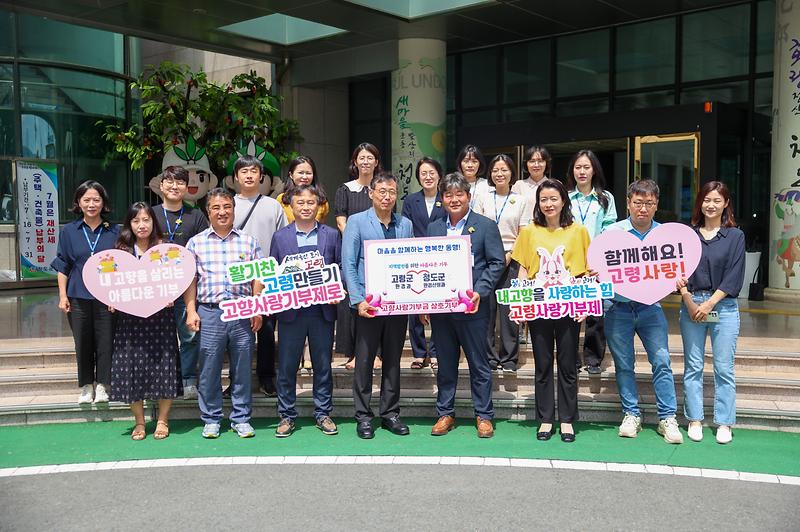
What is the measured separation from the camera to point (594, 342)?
242 inches

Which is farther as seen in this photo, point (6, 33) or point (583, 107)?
point (6, 33)

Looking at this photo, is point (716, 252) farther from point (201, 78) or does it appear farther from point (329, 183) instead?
point (329, 183)

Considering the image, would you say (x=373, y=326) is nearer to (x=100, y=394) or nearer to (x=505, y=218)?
(x=505, y=218)

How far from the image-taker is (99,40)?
15.1 metres

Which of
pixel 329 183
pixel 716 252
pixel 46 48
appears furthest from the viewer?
pixel 329 183

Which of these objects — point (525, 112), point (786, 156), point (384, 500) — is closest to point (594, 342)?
point (384, 500)

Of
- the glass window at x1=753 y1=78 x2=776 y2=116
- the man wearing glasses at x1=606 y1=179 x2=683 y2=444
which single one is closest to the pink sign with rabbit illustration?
the man wearing glasses at x1=606 y1=179 x2=683 y2=444

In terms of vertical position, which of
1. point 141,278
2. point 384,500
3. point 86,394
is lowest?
point 384,500

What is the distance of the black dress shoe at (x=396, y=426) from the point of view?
18.0 ft

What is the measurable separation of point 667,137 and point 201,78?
696 centimetres

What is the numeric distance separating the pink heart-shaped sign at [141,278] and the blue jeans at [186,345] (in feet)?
1.30

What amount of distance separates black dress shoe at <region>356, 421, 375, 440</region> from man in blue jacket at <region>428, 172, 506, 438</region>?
455mm

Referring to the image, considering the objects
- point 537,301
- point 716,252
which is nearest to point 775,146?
point 716,252

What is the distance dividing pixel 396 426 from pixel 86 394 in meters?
2.46
